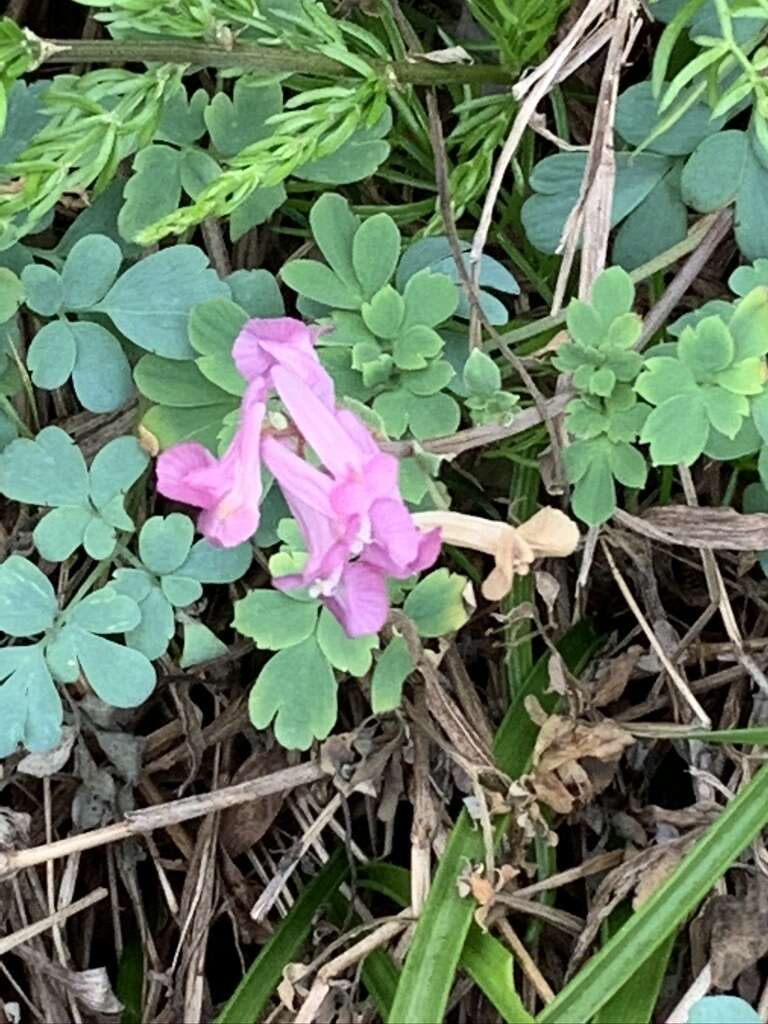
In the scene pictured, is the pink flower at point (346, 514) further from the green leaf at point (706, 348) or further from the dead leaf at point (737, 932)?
the dead leaf at point (737, 932)

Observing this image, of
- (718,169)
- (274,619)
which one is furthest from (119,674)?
A: (718,169)

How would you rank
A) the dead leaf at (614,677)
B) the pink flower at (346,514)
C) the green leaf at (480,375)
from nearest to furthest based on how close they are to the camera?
the pink flower at (346,514) → the green leaf at (480,375) → the dead leaf at (614,677)

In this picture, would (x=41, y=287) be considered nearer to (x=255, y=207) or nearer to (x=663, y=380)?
(x=255, y=207)

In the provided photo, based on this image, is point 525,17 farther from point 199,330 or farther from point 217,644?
point 217,644

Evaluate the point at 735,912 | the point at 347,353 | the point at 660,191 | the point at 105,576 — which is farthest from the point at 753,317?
the point at 105,576

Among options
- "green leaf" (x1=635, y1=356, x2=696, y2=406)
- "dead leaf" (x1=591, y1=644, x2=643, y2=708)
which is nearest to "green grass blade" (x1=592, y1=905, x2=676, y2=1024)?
"dead leaf" (x1=591, y1=644, x2=643, y2=708)

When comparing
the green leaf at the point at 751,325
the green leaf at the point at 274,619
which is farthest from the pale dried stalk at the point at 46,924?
the green leaf at the point at 751,325

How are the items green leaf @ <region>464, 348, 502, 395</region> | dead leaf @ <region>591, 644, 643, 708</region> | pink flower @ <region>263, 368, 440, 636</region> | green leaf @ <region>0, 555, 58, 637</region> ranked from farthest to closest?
dead leaf @ <region>591, 644, 643, 708</region>, green leaf @ <region>0, 555, 58, 637</region>, green leaf @ <region>464, 348, 502, 395</region>, pink flower @ <region>263, 368, 440, 636</region>

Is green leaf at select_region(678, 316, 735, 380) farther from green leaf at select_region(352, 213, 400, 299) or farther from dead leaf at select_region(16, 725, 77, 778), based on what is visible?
dead leaf at select_region(16, 725, 77, 778)
